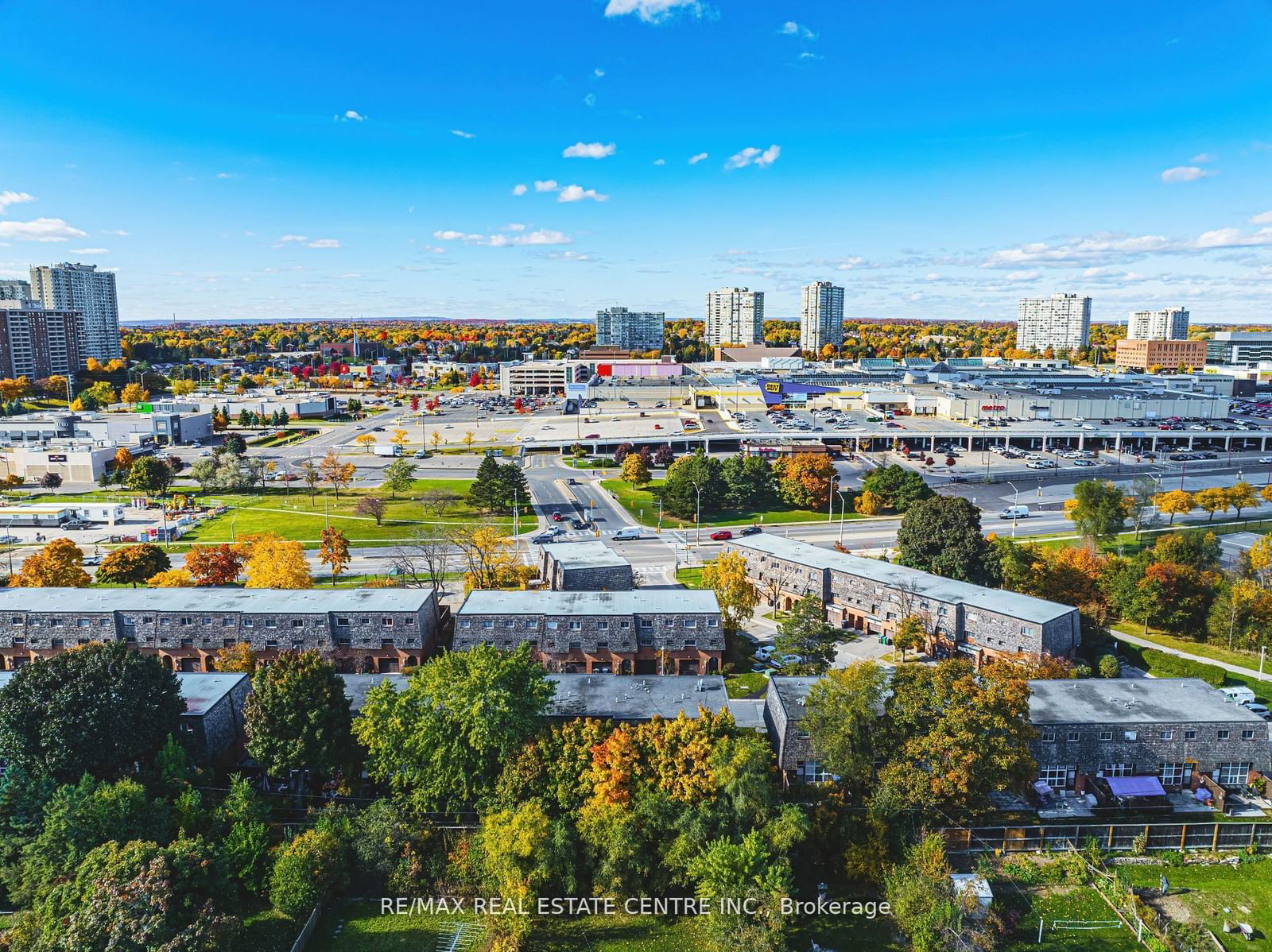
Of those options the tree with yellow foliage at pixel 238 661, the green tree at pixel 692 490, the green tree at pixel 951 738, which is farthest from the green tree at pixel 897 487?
the tree with yellow foliage at pixel 238 661

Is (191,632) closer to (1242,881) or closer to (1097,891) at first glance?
(1097,891)

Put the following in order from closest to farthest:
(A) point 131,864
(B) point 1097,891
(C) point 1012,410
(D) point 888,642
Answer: (A) point 131,864 → (B) point 1097,891 → (D) point 888,642 → (C) point 1012,410

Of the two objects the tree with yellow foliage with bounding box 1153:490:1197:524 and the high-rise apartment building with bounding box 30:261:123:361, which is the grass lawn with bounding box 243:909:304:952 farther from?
the high-rise apartment building with bounding box 30:261:123:361

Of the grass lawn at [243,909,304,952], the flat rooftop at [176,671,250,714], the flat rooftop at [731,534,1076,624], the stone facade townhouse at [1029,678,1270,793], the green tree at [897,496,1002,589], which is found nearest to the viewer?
the grass lawn at [243,909,304,952]

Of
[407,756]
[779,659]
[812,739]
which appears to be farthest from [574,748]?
[779,659]

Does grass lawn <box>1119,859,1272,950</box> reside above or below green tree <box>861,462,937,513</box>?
below

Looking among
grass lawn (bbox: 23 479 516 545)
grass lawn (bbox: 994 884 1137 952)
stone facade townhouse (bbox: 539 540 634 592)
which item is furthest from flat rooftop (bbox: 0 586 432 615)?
grass lawn (bbox: 994 884 1137 952)

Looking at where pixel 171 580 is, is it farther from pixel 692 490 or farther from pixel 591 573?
pixel 692 490
